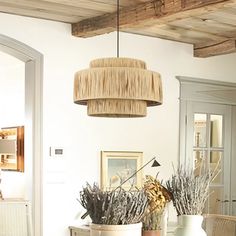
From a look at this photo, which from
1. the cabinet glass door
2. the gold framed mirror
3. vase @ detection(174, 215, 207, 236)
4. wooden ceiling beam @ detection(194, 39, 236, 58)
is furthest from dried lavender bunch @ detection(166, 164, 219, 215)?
the gold framed mirror

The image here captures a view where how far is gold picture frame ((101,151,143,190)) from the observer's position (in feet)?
16.2

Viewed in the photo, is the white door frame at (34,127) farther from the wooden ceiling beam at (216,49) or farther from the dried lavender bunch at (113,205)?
the dried lavender bunch at (113,205)

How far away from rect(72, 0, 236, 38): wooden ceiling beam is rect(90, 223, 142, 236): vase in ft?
6.07

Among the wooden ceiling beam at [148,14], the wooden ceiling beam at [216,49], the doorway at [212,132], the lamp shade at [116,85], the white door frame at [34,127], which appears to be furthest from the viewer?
the doorway at [212,132]

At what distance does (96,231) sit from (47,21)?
9.36 ft

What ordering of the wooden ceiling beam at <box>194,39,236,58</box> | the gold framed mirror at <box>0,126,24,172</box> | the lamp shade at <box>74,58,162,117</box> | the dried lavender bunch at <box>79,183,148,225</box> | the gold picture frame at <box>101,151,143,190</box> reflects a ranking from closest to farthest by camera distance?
the dried lavender bunch at <box>79,183,148,225</box> → the lamp shade at <box>74,58,162,117</box> → the gold picture frame at <box>101,151,143,190</box> → the wooden ceiling beam at <box>194,39,236,58</box> → the gold framed mirror at <box>0,126,24,172</box>

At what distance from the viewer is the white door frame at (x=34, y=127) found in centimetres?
451

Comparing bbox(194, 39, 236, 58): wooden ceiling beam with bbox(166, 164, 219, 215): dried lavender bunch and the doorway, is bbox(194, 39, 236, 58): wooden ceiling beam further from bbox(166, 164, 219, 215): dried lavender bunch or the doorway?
bbox(166, 164, 219, 215): dried lavender bunch

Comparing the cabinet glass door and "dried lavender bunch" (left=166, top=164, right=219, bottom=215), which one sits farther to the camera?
the cabinet glass door

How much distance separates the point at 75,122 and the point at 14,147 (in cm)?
223

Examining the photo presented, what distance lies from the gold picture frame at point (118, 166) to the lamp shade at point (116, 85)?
6.72ft

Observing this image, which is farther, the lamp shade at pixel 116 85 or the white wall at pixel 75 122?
the white wall at pixel 75 122

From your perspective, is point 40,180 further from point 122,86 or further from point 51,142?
point 122,86

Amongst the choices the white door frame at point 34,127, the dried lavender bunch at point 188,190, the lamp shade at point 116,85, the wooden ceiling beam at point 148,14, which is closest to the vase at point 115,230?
the dried lavender bunch at point 188,190
